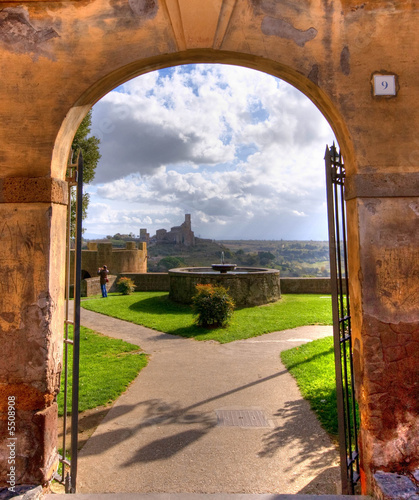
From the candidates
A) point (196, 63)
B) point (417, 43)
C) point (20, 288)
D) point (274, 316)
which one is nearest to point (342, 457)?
point (20, 288)

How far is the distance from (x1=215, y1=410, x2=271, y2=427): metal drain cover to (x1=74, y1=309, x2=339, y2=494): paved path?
0.03 metres

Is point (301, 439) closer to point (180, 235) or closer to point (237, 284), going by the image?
point (237, 284)

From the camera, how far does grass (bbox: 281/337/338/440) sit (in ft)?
15.5

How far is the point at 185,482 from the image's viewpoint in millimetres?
3340

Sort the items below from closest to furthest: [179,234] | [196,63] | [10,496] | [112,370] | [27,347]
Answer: [10,496] < [27,347] < [196,63] < [112,370] < [179,234]

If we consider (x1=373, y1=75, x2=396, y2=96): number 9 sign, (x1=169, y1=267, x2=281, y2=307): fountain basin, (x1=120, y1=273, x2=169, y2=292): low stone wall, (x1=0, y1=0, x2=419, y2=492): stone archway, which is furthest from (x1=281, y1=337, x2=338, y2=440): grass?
(x1=120, y1=273, x2=169, y2=292): low stone wall

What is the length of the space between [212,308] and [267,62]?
25.2 feet

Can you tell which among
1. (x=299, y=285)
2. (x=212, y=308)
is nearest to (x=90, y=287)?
(x=212, y=308)

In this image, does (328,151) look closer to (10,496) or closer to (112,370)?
(10,496)

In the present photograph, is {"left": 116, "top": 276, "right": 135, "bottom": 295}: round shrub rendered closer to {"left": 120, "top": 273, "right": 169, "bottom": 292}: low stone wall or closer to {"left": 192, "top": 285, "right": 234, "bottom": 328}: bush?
{"left": 120, "top": 273, "right": 169, "bottom": 292}: low stone wall

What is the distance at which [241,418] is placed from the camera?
15.4 feet

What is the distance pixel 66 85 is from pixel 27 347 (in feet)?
7.13

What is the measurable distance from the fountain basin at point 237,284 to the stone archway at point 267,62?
9.92 meters

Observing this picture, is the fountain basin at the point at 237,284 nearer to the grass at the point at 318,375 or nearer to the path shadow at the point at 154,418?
the grass at the point at 318,375
